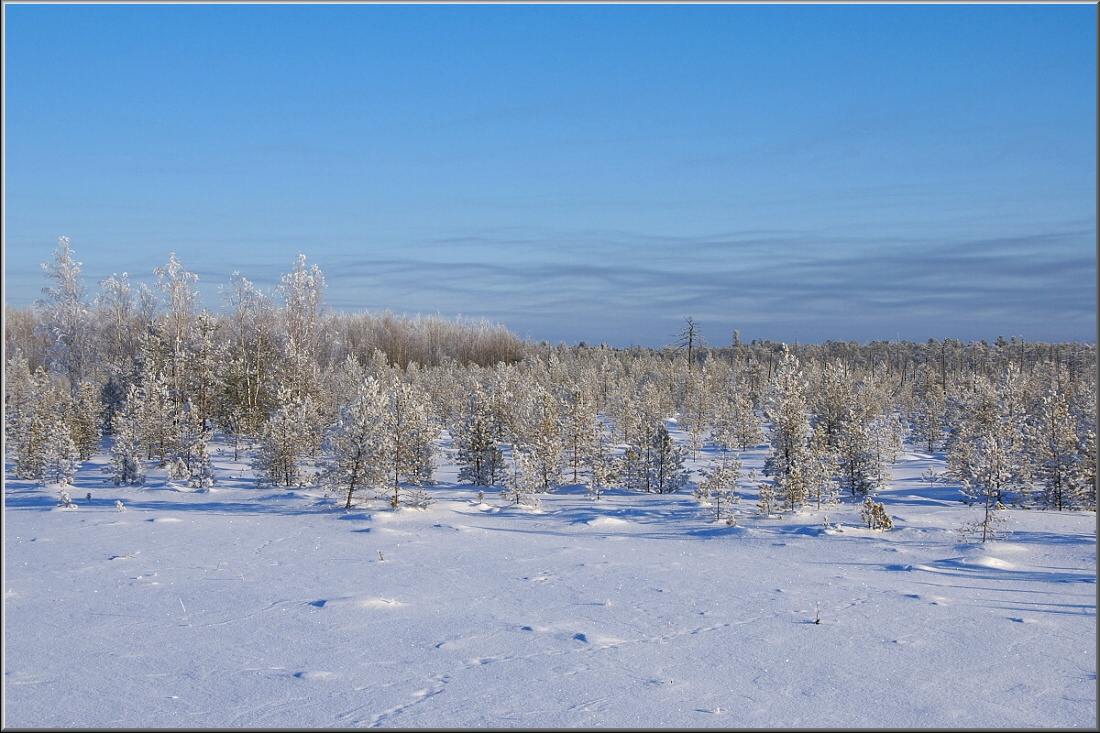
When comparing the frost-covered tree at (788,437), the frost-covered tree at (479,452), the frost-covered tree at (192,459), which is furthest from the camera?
the frost-covered tree at (479,452)

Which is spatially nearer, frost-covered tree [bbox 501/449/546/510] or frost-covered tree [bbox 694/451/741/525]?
frost-covered tree [bbox 694/451/741/525]

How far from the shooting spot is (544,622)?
30.2 feet

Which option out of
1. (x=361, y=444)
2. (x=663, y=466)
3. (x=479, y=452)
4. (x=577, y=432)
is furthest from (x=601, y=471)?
(x=361, y=444)

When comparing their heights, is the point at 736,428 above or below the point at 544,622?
above

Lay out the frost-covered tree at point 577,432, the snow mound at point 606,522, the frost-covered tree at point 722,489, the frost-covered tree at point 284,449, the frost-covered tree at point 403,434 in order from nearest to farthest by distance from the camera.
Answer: the snow mound at point 606,522 < the frost-covered tree at point 722,489 < the frost-covered tree at point 403,434 < the frost-covered tree at point 284,449 < the frost-covered tree at point 577,432

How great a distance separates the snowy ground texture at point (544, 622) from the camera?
20.9ft

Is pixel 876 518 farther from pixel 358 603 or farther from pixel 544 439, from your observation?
pixel 358 603

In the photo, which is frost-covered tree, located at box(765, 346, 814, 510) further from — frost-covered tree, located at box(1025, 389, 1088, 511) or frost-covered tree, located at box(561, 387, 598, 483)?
frost-covered tree, located at box(1025, 389, 1088, 511)

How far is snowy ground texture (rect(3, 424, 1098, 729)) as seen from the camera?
6367 mm

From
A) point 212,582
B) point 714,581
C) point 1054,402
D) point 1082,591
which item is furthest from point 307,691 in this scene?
point 1054,402

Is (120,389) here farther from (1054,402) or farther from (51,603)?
(1054,402)

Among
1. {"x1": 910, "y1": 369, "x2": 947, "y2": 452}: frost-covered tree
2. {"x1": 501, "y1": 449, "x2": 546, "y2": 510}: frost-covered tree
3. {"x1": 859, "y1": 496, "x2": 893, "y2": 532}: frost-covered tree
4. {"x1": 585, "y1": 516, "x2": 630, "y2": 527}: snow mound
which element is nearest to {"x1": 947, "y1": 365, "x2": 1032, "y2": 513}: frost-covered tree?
{"x1": 859, "y1": 496, "x2": 893, "y2": 532}: frost-covered tree

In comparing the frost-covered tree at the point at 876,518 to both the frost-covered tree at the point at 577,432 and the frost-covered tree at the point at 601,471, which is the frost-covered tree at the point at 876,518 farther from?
the frost-covered tree at the point at 577,432

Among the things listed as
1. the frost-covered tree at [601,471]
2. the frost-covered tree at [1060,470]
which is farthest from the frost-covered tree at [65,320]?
the frost-covered tree at [1060,470]
